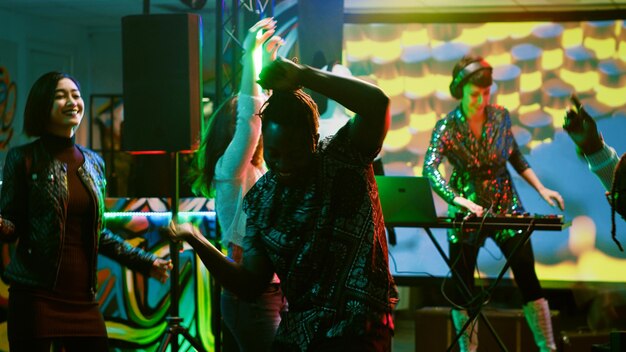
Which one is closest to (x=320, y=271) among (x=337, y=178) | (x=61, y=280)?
(x=337, y=178)

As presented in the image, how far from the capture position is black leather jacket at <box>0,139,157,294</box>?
10.2 feet

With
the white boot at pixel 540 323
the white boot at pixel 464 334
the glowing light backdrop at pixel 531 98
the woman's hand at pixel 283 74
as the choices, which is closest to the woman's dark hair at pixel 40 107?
the woman's hand at pixel 283 74

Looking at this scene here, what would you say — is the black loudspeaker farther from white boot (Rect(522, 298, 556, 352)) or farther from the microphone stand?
white boot (Rect(522, 298, 556, 352))

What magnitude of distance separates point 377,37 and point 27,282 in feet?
17.3

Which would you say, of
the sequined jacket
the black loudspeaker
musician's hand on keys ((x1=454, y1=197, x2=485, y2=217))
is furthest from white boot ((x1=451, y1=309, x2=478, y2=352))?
the black loudspeaker

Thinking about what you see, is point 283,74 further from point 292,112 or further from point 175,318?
point 175,318

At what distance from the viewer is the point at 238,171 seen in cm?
331

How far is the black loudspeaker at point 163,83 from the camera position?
173 inches

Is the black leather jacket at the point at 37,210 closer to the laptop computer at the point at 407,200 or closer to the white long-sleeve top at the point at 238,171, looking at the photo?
the white long-sleeve top at the point at 238,171

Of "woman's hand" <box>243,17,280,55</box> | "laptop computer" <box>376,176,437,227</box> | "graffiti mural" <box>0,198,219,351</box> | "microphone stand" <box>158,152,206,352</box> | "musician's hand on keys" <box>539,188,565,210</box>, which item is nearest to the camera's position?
"woman's hand" <box>243,17,280,55</box>

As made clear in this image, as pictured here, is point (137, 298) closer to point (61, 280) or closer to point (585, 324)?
point (61, 280)

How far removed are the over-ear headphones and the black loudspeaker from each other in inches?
66.8

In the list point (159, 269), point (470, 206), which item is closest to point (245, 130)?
point (159, 269)

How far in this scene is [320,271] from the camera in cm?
202
